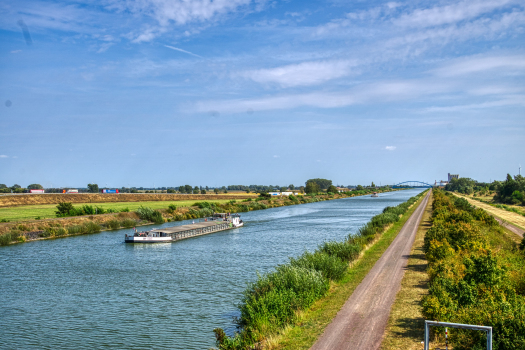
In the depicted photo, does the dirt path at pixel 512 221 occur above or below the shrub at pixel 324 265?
below

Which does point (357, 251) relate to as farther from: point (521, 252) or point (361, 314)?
point (361, 314)

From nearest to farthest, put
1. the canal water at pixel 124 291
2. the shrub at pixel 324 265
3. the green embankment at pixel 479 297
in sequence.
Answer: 1. the green embankment at pixel 479 297
2. the canal water at pixel 124 291
3. the shrub at pixel 324 265

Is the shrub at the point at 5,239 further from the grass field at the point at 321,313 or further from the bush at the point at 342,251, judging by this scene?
the grass field at the point at 321,313

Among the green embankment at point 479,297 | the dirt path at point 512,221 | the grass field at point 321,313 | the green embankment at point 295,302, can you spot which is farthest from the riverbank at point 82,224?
the dirt path at point 512,221

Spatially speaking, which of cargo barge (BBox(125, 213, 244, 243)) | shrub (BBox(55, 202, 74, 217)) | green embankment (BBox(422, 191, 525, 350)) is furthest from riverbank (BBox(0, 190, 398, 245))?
green embankment (BBox(422, 191, 525, 350))

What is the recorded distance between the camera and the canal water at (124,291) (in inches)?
706

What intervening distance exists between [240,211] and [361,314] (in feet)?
295

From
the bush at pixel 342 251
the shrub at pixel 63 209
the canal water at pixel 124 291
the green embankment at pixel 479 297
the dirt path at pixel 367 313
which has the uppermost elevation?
the shrub at pixel 63 209

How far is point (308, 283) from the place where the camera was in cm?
1961

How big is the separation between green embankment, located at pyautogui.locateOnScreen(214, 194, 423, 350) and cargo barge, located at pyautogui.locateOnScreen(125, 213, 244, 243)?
29.7 m

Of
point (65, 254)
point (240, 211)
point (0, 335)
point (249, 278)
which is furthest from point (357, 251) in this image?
point (240, 211)

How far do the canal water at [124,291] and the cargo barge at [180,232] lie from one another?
2687 mm

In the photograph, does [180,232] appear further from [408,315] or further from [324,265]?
A: [408,315]

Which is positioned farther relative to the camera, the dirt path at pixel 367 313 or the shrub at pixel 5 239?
Answer: the shrub at pixel 5 239
